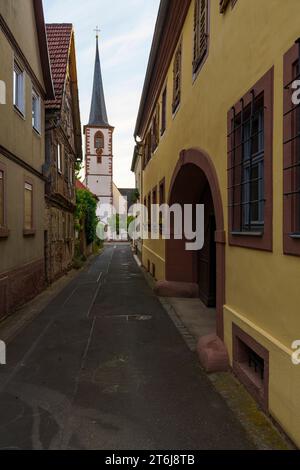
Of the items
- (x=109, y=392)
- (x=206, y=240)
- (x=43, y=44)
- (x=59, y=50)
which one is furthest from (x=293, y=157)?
(x=59, y=50)

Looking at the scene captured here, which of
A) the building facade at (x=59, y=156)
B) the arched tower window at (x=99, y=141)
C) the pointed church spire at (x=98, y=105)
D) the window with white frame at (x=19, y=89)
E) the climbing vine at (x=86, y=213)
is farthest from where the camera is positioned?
the arched tower window at (x=99, y=141)

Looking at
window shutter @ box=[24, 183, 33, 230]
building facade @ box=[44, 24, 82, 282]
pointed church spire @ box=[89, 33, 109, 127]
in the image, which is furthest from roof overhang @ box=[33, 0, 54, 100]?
pointed church spire @ box=[89, 33, 109, 127]

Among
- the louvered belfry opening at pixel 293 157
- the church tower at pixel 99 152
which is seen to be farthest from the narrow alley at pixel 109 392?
the church tower at pixel 99 152

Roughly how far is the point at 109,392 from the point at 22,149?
7.66m

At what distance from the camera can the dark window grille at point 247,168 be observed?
494 cm

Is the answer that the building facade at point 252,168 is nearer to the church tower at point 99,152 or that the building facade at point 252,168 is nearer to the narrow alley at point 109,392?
the narrow alley at point 109,392

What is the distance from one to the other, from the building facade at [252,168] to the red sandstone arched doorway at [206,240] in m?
0.05

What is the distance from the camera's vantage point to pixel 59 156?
17938 millimetres

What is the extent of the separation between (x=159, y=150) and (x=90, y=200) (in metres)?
14.7

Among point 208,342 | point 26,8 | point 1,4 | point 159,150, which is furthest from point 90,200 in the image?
point 208,342

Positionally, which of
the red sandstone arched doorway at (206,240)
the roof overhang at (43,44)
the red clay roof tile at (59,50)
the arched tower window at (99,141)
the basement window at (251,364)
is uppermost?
the arched tower window at (99,141)

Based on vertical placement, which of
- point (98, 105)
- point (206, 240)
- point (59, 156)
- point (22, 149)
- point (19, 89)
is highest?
point (98, 105)

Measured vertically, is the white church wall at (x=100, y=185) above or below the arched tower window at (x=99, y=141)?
below

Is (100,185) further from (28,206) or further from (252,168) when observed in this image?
(252,168)
